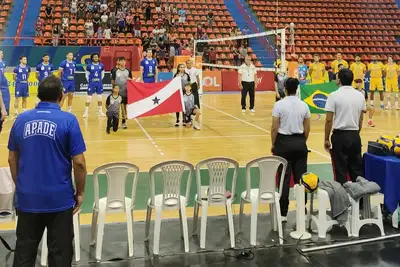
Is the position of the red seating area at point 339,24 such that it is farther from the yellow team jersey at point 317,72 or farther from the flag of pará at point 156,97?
the flag of pará at point 156,97

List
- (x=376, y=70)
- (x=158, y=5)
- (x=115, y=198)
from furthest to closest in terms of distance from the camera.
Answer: (x=158, y=5), (x=376, y=70), (x=115, y=198)

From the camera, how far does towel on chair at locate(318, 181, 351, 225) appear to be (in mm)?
5352

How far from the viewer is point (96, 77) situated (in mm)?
14133

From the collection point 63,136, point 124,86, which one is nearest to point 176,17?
point 124,86

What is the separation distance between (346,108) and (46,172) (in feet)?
12.4

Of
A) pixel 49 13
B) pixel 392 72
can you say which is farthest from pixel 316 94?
pixel 49 13

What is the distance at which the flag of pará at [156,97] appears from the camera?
12.4m

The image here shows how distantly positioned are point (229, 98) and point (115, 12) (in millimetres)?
8509

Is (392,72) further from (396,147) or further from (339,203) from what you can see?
(339,203)

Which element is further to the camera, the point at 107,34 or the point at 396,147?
the point at 107,34

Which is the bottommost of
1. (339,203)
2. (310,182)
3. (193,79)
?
(339,203)

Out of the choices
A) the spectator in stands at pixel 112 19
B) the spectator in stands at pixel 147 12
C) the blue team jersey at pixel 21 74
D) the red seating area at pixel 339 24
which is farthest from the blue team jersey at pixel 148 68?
the red seating area at pixel 339 24

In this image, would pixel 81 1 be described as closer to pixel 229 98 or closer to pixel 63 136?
pixel 229 98

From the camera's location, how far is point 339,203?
536 cm
